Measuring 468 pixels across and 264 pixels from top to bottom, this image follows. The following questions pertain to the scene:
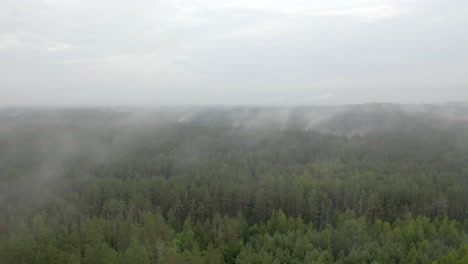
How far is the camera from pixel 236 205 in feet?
239

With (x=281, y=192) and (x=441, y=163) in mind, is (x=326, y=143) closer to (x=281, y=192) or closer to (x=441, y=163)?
(x=441, y=163)

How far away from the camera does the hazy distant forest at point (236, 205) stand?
4156 cm

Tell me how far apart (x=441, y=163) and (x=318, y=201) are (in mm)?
55667

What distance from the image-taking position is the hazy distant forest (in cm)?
4156

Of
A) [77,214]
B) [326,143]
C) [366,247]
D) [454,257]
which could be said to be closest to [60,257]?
[77,214]

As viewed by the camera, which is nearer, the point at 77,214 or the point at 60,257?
the point at 60,257

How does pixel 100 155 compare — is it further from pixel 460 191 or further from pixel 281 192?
pixel 460 191

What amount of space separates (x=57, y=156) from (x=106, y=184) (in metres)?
58.7

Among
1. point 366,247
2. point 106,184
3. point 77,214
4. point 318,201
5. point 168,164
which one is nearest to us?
point 366,247

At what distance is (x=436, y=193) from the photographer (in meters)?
67.7

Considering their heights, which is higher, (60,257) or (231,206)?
(60,257)

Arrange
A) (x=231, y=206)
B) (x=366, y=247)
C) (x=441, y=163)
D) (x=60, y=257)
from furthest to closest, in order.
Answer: (x=441, y=163)
(x=231, y=206)
(x=366, y=247)
(x=60, y=257)

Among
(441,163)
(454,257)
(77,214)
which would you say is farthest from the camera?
(441,163)

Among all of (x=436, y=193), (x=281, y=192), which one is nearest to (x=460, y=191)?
(x=436, y=193)
